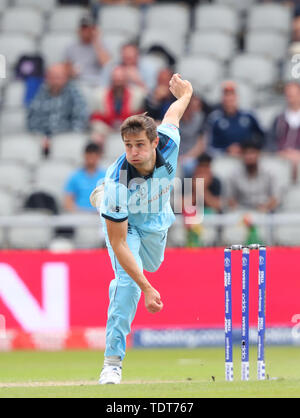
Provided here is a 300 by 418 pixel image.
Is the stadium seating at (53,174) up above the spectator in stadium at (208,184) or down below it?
above

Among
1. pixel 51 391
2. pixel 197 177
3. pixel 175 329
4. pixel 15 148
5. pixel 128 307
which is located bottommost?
pixel 51 391

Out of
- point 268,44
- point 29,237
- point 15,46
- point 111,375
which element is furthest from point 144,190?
point 15,46

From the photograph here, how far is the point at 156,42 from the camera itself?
16047 mm

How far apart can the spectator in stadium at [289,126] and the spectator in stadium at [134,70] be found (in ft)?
6.30

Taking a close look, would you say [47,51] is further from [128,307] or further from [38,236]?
[128,307]

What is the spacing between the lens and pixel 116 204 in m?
7.53

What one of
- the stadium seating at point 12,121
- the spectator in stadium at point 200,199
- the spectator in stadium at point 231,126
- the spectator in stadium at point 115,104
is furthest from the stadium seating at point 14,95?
the spectator in stadium at point 200,199

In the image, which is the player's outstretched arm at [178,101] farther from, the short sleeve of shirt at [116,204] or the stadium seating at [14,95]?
the stadium seating at [14,95]

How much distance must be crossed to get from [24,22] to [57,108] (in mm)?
3056

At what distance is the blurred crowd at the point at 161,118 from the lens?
13125mm

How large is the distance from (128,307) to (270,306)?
5.05 metres

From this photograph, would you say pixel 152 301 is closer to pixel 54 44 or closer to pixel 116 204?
pixel 116 204

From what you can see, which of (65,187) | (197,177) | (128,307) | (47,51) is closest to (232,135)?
(197,177)

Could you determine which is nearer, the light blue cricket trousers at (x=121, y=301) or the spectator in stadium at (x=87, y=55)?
the light blue cricket trousers at (x=121, y=301)
